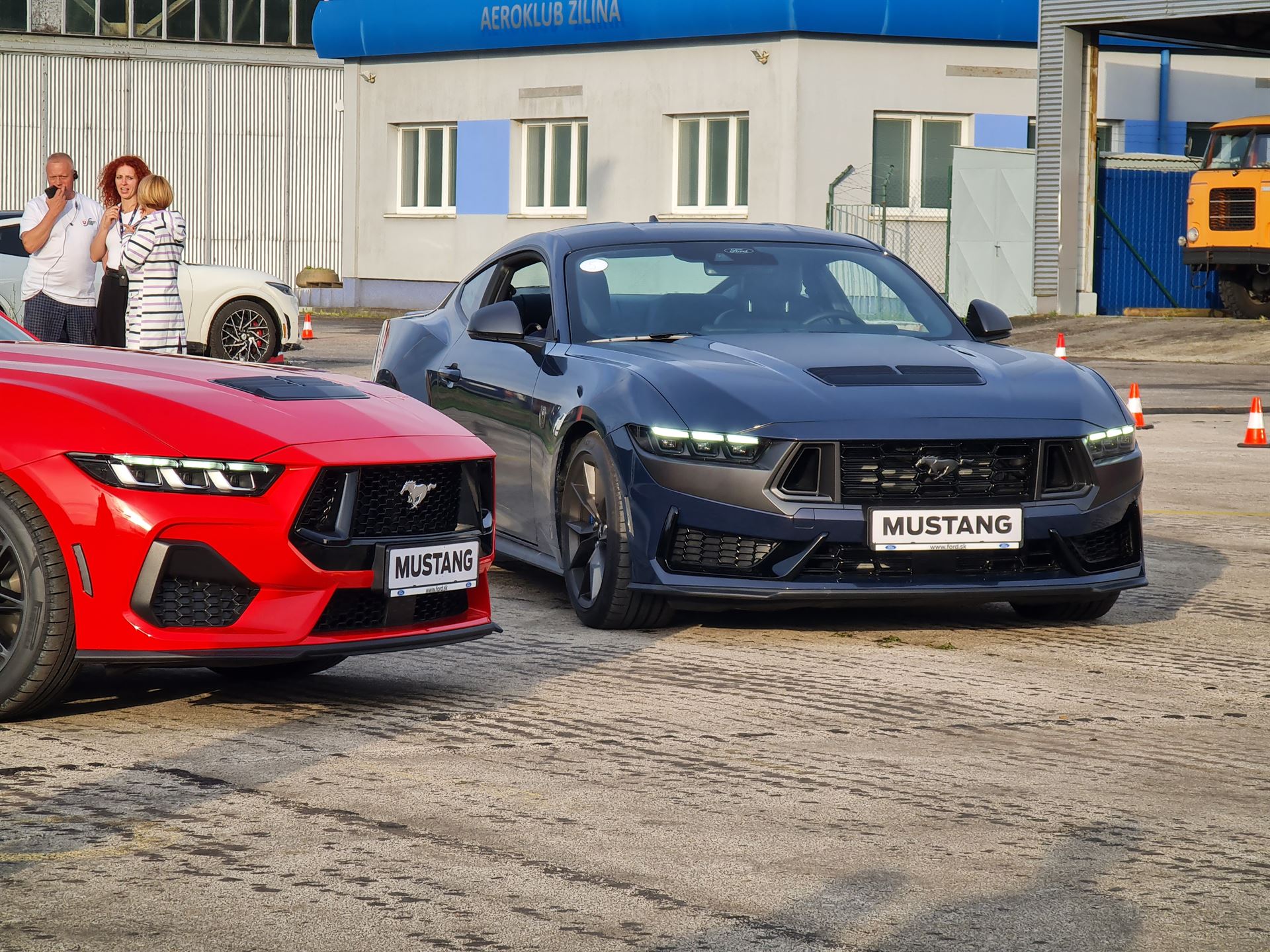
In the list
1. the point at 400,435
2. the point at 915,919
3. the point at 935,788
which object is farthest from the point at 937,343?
the point at 915,919

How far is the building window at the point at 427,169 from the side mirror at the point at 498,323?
3069cm

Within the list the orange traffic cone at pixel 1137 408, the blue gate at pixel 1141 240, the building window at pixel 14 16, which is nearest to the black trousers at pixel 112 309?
the orange traffic cone at pixel 1137 408

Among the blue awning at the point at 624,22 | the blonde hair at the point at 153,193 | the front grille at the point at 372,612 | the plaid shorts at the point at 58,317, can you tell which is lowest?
the front grille at the point at 372,612

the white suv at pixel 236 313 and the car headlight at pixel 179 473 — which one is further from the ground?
the white suv at pixel 236 313

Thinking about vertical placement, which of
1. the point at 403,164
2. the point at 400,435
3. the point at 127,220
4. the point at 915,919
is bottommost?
the point at 915,919

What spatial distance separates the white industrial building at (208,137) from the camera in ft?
143

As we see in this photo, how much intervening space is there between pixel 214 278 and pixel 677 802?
17.2 meters

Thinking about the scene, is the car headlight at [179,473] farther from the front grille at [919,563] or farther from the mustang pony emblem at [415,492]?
the front grille at [919,563]

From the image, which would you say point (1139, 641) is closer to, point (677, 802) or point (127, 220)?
point (677, 802)

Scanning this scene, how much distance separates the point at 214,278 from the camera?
21.2m

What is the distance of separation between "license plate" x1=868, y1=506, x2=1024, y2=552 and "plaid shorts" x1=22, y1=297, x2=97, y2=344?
21.5 feet

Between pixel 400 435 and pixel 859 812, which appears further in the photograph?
pixel 400 435

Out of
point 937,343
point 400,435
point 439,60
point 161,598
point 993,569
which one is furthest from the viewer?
point 439,60

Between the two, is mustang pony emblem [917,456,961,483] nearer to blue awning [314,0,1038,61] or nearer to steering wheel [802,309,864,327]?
steering wheel [802,309,864,327]
